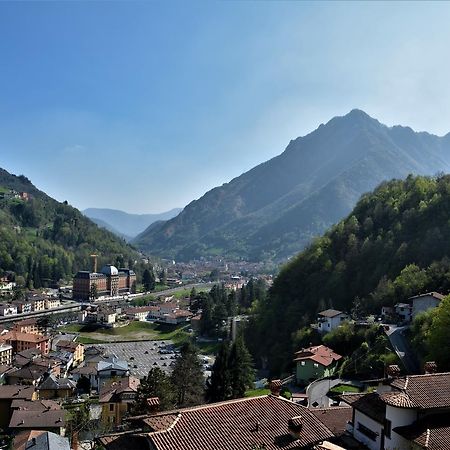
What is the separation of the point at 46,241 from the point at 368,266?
122263 millimetres

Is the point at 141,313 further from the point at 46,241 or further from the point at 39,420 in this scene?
the point at 46,241

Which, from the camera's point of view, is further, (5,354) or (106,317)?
(106,317)

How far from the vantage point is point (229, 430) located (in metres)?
11.2

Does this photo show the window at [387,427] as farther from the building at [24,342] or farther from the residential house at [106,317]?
the residential house at [106,317]

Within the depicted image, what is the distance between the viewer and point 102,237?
18212 centimetres

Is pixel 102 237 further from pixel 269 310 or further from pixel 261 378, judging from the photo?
pixel 261 378

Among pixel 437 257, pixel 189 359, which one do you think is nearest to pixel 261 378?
pixel 189 359

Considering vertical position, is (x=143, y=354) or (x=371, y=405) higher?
(x=371, y=405)

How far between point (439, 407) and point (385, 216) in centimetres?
5410

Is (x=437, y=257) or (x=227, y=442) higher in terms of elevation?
(x=437, y=257)

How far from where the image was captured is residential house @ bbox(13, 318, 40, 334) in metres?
76.9

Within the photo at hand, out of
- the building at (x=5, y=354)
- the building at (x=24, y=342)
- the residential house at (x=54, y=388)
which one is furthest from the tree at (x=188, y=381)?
the building at (x=24, y=342)

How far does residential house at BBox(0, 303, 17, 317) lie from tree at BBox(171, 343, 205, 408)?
66.0 m

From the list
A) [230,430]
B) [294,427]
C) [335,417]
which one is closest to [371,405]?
[335,417]
